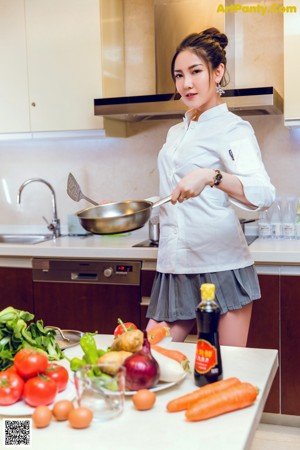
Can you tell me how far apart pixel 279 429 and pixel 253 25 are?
2031mm

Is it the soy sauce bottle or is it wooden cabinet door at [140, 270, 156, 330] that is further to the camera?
wooden cabinet door at [140, 270, 156, 330]

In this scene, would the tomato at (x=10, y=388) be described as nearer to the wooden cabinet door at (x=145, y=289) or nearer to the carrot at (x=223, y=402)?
the carrot at (x=223, y=402)

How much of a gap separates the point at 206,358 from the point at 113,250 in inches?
64.3

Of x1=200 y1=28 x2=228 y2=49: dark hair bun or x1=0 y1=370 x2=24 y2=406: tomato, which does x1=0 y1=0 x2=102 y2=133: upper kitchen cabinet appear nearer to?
x1=200 y1=28 x2=228 y2=49: dark hair bun

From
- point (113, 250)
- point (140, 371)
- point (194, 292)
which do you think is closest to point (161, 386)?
point (140, 371)

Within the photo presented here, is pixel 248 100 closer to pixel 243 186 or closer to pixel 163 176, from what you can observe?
pixel 163 176

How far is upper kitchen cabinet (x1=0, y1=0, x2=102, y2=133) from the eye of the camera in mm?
3184

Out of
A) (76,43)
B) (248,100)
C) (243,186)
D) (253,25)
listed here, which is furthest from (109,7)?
(243,186)

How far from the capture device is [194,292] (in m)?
2.08

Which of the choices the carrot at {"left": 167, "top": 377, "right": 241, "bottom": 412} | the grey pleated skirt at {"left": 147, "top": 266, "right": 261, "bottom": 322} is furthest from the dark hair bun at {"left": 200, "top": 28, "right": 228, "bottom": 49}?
the carrot at {"left": 167, "top": 377, "right": 241, "bottom": 412}

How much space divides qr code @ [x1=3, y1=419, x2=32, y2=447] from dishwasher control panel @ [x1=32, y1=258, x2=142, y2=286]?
1718mm

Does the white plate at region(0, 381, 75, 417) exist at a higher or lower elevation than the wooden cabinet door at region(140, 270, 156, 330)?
higher

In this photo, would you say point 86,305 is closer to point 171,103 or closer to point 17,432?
point 171,103

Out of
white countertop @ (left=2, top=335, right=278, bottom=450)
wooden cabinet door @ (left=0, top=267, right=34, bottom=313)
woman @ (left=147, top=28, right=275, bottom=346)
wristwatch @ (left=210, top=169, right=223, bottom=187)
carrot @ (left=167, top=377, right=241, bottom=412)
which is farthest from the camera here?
wooden cabinet door @ (left=0, top=267, right=34, bottom=313)
